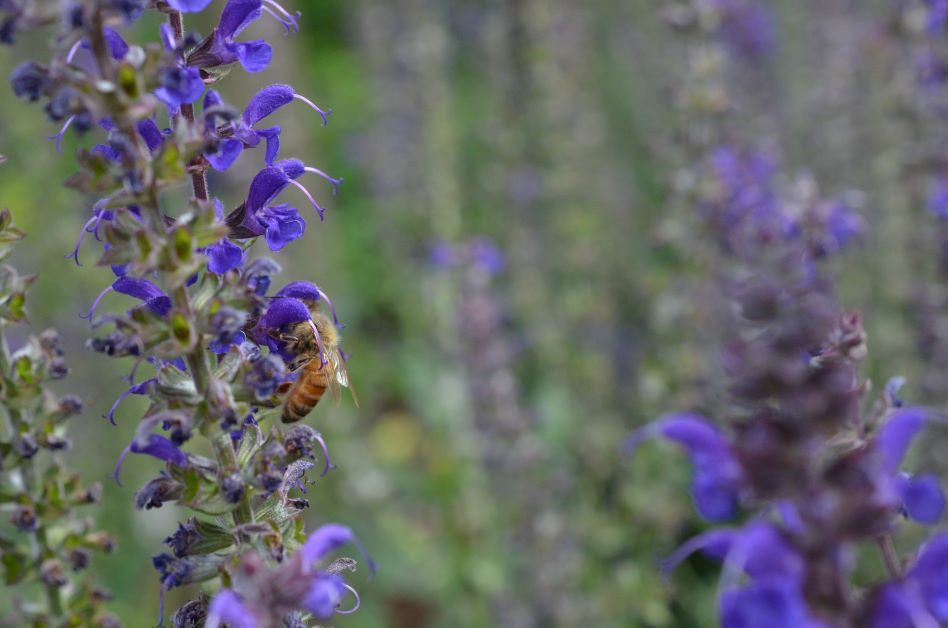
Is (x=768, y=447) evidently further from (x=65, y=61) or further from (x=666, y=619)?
(x=666, y=619)

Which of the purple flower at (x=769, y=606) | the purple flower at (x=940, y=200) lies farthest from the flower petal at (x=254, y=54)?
the purple flower at (x=940, y=200)

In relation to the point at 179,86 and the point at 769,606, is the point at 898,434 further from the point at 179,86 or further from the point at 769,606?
the point at 179,86

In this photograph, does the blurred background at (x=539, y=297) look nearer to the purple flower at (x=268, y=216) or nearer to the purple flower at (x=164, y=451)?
the purple flower at (x=268, y=216)

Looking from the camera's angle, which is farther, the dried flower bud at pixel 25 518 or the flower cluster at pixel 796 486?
the dried flower bud at pixel 25 518

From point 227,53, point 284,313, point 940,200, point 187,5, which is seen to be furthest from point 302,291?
point 940,200

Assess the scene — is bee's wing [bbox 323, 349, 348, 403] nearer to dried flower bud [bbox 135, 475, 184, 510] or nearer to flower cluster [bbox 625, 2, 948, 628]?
dried flower bud [bbox 135, 475, 184, 510]

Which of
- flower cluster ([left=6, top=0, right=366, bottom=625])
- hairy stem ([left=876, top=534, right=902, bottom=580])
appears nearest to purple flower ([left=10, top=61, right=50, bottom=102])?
flower cluster ([left=6, top=0, right=366, bottom=625])
